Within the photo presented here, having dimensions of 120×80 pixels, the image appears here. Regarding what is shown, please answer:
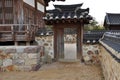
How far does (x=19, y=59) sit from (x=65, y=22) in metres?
4.16

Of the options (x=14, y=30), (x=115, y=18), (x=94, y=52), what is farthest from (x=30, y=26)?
(x=115, y=18)

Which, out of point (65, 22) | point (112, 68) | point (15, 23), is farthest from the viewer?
point (15, 23)

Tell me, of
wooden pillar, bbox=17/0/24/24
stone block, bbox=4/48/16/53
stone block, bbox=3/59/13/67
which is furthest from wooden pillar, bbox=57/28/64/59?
stone block, bbox=3/59/13/67

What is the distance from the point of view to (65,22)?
1396 centimetres

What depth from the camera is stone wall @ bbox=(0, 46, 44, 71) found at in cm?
1119

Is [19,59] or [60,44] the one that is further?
[60,44]

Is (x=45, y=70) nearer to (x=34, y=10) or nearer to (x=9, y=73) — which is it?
(x=9, y=73)

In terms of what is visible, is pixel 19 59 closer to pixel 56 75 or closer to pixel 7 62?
pixel 7 62

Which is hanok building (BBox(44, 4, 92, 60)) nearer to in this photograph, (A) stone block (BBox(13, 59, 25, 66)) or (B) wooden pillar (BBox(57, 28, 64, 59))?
(B) wooden pillar (BBox(57, 28, 64, 59))

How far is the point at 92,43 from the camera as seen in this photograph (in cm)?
1317

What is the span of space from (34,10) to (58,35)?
5701 mm

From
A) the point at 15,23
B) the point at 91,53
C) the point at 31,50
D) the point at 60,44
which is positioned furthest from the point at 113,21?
the point at 31,50

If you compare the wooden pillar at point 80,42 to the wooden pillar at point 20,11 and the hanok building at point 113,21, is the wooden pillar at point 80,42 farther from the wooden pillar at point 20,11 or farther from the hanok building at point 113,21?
the hanok building at point 113,21

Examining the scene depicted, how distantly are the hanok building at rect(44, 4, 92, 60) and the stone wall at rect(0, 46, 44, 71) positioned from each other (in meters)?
2.95
